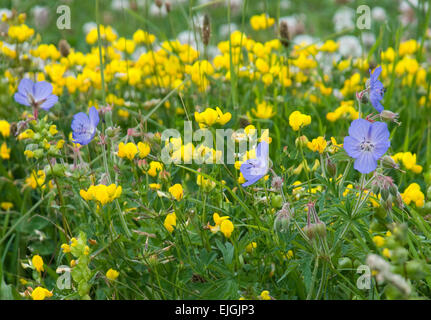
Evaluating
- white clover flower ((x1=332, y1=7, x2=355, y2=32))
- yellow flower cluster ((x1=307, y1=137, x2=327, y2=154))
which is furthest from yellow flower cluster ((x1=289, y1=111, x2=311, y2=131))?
white clover flower ((x1=332, y1=7, x2=355, y2=32))

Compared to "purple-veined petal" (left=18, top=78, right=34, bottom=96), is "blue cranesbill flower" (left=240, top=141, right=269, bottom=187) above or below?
below

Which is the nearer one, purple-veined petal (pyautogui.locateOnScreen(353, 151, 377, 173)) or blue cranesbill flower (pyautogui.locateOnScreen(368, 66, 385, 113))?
purple-veined petal (pyautogui.locateOnScreen(353, 151, 377, 173))

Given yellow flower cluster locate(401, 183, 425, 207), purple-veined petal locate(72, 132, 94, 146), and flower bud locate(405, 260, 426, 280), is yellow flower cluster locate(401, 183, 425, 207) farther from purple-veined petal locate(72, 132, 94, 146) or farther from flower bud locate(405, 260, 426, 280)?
purple-veined petal locate(72, 132, 94, 146)

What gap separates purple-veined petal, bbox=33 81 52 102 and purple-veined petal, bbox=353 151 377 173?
85cm

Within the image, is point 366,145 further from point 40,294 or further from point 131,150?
point 40,294

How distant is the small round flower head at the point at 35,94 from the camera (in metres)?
1.56

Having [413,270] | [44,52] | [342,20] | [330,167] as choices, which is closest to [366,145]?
[330,167]

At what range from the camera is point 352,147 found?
1233 mm

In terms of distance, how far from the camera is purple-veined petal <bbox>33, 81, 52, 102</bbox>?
1.59 metres

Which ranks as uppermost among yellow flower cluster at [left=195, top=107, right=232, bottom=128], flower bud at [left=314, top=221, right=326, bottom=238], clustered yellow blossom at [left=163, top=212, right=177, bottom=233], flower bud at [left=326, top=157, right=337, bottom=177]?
yellow flower cluster at [left=195, top=107, right=232, bottom=128]

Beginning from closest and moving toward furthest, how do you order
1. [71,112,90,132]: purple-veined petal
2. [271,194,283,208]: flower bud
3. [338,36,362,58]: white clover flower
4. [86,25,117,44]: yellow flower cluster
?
1. [271,194,283,208]: flower bud
2. [71,112,90,132]: purple-veined petal
3. [86,25,117,44]: yellow flower cluster
4. [338,36,362,58]: white clover flower

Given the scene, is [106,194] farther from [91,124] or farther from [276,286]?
[276,286]

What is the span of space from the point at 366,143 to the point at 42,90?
2.89ft
